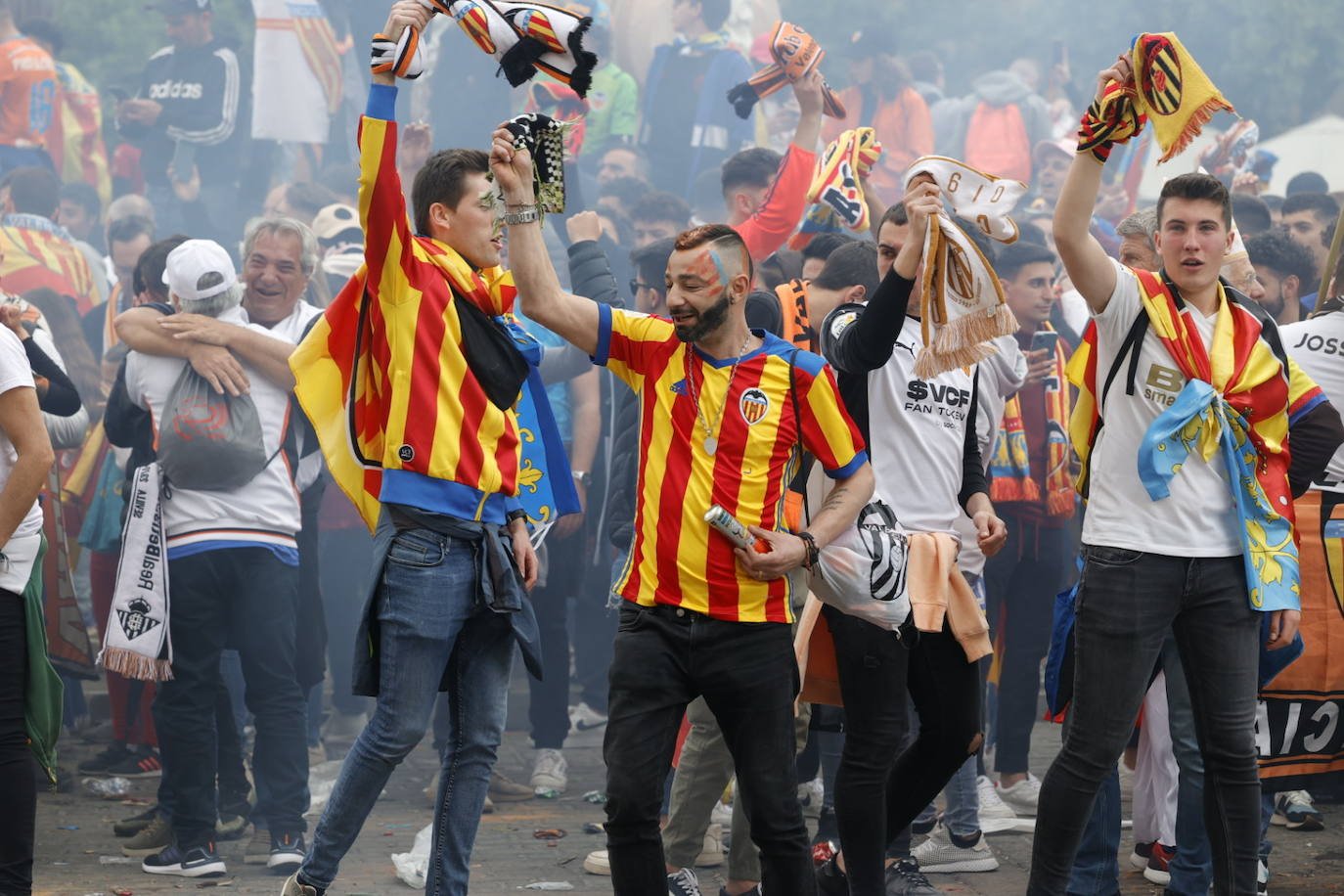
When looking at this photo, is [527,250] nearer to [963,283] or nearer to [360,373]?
[360,373]

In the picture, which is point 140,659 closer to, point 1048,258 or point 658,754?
point 658,754

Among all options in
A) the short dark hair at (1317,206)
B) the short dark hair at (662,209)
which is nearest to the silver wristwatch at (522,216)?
the short dark hair at (662,209)

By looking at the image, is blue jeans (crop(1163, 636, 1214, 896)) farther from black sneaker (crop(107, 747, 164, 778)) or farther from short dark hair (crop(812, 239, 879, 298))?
black sneaker (crop(107, 747, 164, 778))

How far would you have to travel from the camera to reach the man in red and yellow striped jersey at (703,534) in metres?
3.86

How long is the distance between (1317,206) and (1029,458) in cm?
260

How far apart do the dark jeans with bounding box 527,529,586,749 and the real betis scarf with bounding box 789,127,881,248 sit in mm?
1810

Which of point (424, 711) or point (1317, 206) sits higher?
point (1317, 206)

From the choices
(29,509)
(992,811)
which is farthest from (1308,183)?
(29,509)

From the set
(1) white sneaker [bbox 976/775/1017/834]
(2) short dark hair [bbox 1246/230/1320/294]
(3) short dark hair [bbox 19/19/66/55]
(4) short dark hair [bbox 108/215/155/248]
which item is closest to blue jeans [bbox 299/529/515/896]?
(1) white sneaker [bbox 976/775/1017/834]

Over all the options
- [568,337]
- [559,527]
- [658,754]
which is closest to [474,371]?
[568,337]

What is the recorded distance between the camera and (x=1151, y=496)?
165 inches

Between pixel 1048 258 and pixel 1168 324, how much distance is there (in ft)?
9.40

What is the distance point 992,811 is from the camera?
6.21m

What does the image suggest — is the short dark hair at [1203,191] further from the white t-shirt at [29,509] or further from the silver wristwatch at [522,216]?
the white t-shirt at [29,509]
